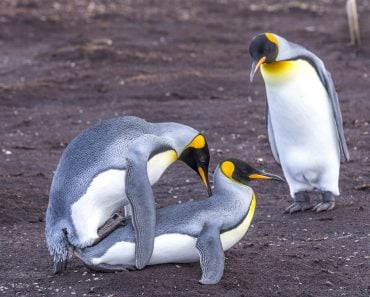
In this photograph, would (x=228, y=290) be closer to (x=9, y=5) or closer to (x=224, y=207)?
(x=224, y=207)

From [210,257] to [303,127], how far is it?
175cm

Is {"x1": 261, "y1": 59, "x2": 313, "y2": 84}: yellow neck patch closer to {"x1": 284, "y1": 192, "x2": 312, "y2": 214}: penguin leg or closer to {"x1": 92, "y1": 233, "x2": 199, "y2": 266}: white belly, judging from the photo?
{"x1": 284, "y1": 192, "x2": 312, "y2": 214}: penguin leg

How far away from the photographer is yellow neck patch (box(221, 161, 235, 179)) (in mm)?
5102

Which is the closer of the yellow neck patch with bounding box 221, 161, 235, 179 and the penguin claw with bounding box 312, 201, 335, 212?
the yellow neck patch with bounding box 221, 161, 235, 179

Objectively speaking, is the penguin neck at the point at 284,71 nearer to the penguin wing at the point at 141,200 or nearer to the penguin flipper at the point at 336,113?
the penguin flipper at the point at 336,113

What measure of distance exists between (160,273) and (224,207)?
0.46 meters

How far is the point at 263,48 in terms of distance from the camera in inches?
237

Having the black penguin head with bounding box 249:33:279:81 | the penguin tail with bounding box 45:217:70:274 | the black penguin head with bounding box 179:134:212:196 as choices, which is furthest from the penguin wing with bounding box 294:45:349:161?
the penguin tail with bounding box 45:217:70:274

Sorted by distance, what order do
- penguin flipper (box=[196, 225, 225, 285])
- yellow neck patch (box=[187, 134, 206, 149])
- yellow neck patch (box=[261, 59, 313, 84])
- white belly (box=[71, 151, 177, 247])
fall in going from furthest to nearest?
1. yellow neck patch (box=[261, 59, 313, 84])
2. yellow neck patch (box=[187, 134, 206, 149])
3. white belly (box=[71, 151, 177, 247])
4. penguin flipper (box=[196, 225, 225, 285])

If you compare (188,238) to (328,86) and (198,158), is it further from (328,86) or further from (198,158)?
(328,86)

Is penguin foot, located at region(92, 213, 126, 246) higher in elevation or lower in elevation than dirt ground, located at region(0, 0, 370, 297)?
higher

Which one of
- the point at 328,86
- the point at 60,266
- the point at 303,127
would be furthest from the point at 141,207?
the point at 328,86

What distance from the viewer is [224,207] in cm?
495

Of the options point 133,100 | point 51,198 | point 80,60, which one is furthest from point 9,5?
point 51,198
